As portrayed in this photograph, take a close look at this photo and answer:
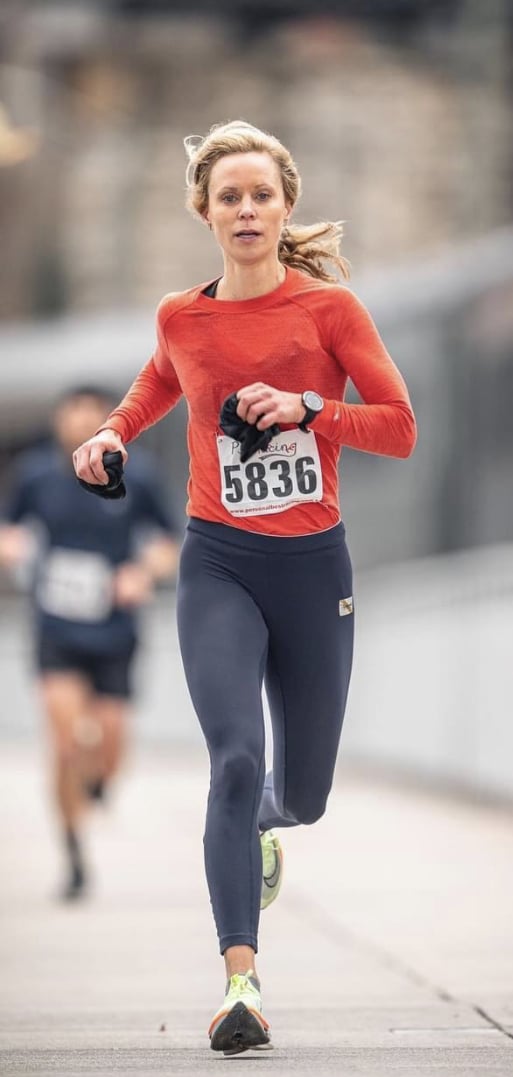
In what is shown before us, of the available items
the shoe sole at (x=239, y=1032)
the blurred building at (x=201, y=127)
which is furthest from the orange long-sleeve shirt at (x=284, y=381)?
the blurred building at (x=201, y=127)

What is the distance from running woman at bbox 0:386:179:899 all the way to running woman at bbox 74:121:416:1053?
167 inches

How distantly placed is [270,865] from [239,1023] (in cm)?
84

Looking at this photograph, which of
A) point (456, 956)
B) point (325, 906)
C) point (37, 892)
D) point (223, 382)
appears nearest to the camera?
point (223, 382)

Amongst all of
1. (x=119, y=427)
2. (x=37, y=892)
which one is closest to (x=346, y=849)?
(x=37, y=892)

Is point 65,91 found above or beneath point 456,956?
above

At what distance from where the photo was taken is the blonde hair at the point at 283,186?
4.84m

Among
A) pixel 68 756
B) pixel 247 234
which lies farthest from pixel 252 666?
pixel 68 756

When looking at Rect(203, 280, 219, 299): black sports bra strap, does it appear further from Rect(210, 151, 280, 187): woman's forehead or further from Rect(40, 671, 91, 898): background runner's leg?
Rect(40, 671, 91, 898): background runner's leg

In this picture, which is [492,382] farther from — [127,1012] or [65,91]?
[65,91]

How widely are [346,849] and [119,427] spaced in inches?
241

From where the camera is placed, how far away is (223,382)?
4.78m

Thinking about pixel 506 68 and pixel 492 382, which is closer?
pixel 492 382

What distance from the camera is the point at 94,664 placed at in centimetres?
957

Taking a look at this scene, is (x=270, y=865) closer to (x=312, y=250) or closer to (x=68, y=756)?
(x=312, y=250)
